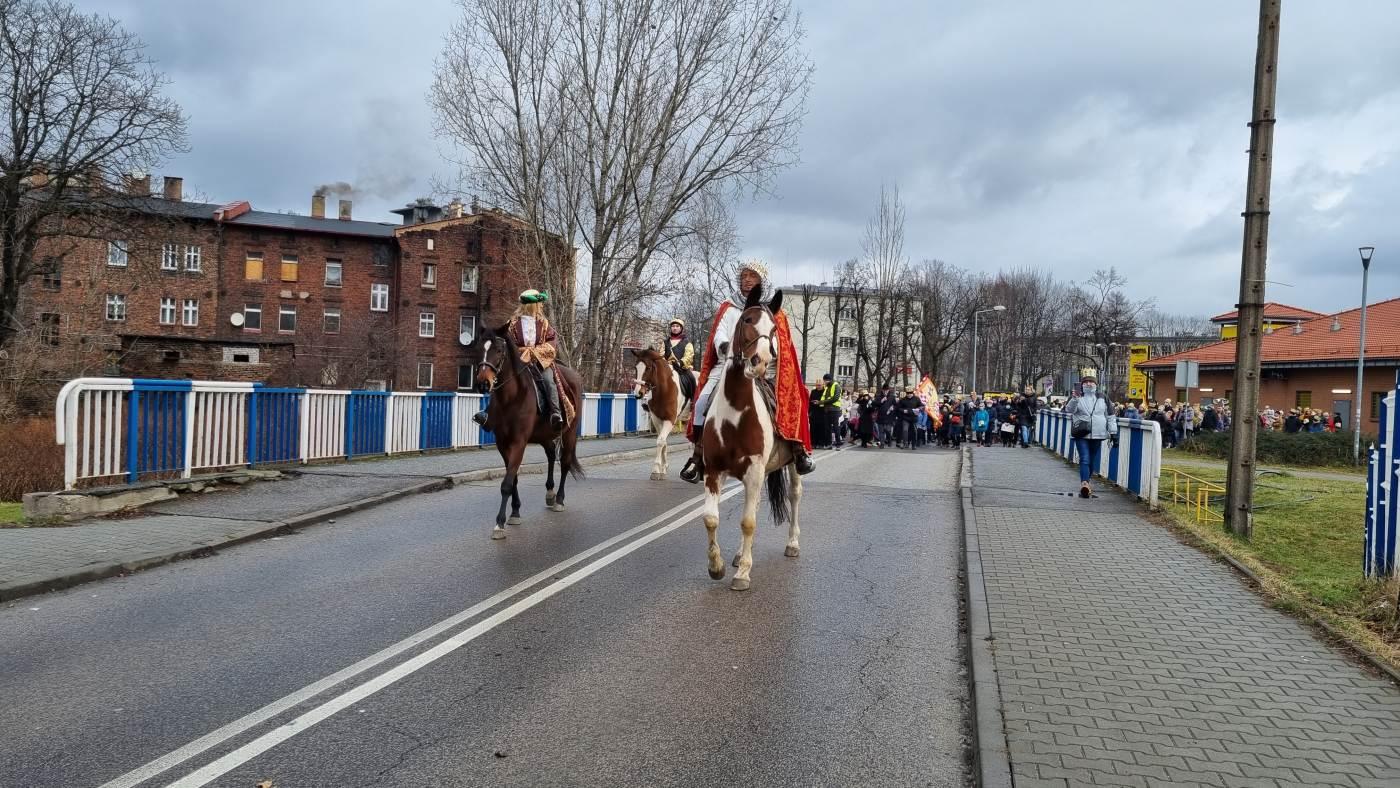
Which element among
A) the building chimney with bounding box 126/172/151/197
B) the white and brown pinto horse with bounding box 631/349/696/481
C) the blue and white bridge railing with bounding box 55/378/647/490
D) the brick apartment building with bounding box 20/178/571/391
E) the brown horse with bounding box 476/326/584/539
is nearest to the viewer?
the brown horse with bounding box 476/326/584/539

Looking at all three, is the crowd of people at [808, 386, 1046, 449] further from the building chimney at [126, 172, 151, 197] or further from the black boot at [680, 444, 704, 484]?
the building chimney at [126, 172, 151, 197]

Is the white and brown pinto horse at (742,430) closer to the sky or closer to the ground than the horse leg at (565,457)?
closer to the sky

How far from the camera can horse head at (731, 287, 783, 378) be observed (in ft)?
23.8

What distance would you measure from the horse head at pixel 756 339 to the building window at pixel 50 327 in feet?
78.0

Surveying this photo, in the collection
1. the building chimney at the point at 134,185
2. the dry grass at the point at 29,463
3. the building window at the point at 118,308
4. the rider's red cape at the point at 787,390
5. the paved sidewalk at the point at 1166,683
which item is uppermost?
the building chimney at the point at 134,185

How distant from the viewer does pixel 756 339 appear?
291 inches

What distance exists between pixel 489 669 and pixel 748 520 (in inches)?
109

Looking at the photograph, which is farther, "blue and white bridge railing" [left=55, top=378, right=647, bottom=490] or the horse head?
"blue and white bridge railing" [left=55, top=378, right=647, bottom=490]

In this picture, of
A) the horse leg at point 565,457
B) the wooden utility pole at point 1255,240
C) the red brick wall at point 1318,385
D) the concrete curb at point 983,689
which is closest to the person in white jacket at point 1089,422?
the wooden utility pole at point 1255,240

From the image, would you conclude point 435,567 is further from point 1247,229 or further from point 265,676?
point 1247,229

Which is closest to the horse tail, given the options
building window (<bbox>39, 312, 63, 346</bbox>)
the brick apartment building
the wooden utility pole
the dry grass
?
the wooden utility pole

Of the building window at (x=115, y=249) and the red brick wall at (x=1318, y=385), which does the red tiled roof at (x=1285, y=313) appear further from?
the building window at (x=115, y=249)

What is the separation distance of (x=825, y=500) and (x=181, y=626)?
348 inches

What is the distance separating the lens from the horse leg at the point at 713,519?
7.57 metres
